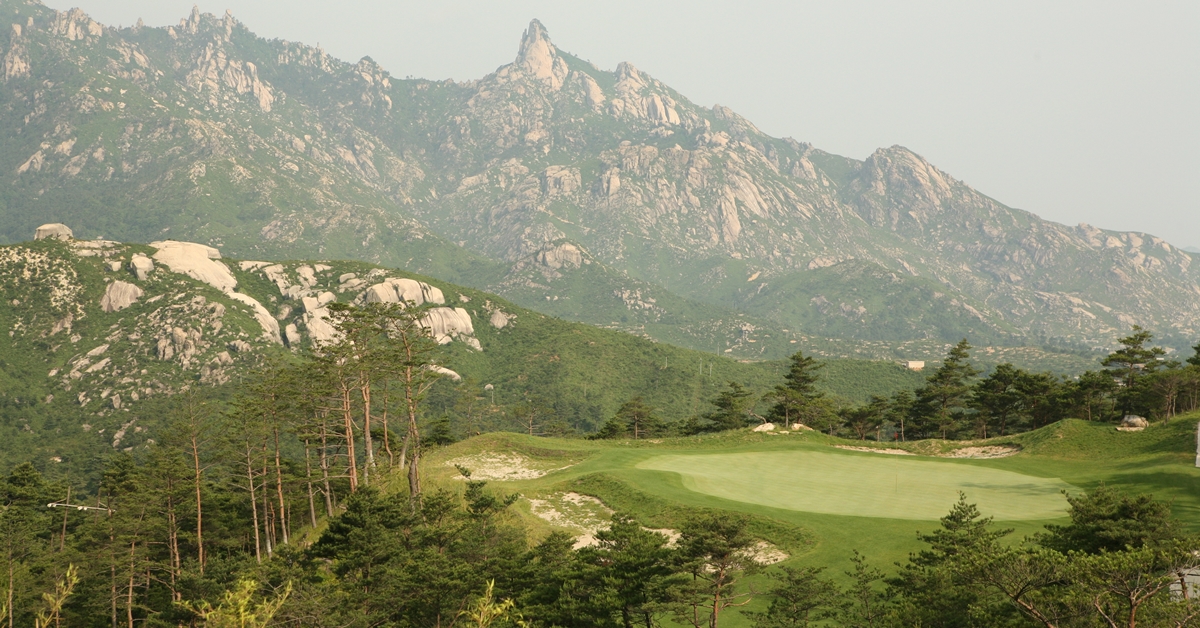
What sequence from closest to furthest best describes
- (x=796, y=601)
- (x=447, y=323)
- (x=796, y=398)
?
(x=796, y=601) → (x=796, y=398) → (x=447, y=323)

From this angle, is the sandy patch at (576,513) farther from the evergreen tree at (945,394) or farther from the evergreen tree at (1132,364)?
the evergreen tree at (945,394)

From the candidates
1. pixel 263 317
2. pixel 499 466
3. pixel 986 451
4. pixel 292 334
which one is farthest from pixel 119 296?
pixel 986 451

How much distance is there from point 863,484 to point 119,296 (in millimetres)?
171793

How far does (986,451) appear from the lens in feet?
169

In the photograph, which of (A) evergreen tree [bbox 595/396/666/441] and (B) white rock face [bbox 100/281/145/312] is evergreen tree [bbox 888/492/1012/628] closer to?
(A) evergreen tree [bbox 595/396/666/441]

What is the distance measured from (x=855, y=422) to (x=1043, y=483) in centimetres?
6008

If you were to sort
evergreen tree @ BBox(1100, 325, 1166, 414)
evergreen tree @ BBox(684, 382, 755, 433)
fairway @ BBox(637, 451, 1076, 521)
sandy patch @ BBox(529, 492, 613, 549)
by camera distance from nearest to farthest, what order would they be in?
fairway @ BBox(637, 451, 1076, 521), sandy patch @ BBox(529, 492, 613, 549), evergreen tree @ BBox(1100, 325, 1166, 414), evergreen tree @ BBox(684, 382, 755, 433)

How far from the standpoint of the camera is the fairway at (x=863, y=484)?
34906 mm

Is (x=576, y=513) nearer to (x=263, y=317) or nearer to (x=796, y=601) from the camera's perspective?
(x=796, y=601)

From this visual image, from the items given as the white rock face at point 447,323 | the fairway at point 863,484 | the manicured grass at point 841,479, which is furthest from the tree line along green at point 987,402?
the white rock face at point 447,323

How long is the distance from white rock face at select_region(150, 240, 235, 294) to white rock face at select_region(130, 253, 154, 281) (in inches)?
122

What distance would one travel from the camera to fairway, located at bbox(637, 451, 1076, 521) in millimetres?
34906

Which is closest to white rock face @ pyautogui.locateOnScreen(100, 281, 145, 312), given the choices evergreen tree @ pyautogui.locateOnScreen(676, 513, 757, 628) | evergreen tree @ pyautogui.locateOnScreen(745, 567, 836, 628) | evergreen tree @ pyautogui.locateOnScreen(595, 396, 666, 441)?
evergreen tree @ pyautogui.locateOnScreen(595, 396, 666, 441)

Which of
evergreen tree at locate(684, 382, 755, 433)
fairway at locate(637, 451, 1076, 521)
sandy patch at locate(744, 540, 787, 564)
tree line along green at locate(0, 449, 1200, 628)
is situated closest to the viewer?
tree line along green at locate(0, 449, 1200, 628)
